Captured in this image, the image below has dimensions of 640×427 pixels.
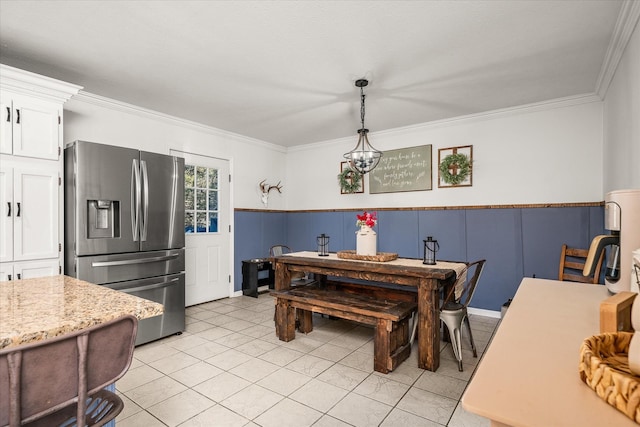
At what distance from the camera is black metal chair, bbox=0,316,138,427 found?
2.55 ft

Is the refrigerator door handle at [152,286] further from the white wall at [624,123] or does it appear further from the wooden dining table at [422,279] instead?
the white wall at [624,123]

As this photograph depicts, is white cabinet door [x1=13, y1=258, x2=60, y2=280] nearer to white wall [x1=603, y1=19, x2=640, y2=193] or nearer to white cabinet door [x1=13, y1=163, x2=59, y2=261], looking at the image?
white cabinet door [x1=13, y1=163, x2=59, y2=261]

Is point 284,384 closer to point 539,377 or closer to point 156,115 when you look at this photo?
point 539,377

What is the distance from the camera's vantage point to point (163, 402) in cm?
221

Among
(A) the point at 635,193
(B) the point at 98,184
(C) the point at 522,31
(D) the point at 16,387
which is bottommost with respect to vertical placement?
(D) the point at 16,387

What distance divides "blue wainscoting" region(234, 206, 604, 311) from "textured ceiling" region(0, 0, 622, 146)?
1371 mm

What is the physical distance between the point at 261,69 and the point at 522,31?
6.94 ft

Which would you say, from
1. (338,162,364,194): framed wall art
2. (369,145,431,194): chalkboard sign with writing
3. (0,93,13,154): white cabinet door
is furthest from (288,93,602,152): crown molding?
(0,93,13,154): white cabinet door

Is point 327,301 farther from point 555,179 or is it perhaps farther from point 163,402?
point 555,179

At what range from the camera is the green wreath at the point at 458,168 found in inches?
166

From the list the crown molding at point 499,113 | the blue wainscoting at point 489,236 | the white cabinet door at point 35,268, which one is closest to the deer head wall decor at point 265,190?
the blue wainscoting at point 489,236

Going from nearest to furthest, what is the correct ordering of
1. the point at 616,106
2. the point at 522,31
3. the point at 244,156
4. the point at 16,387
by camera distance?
the point at 16,387
the point at 522,31
the point at 616,106
the point at 244,156

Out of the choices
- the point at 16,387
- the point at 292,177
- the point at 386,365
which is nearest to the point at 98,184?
the point at 16,387

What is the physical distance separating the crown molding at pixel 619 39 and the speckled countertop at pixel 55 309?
3174 millimetres
